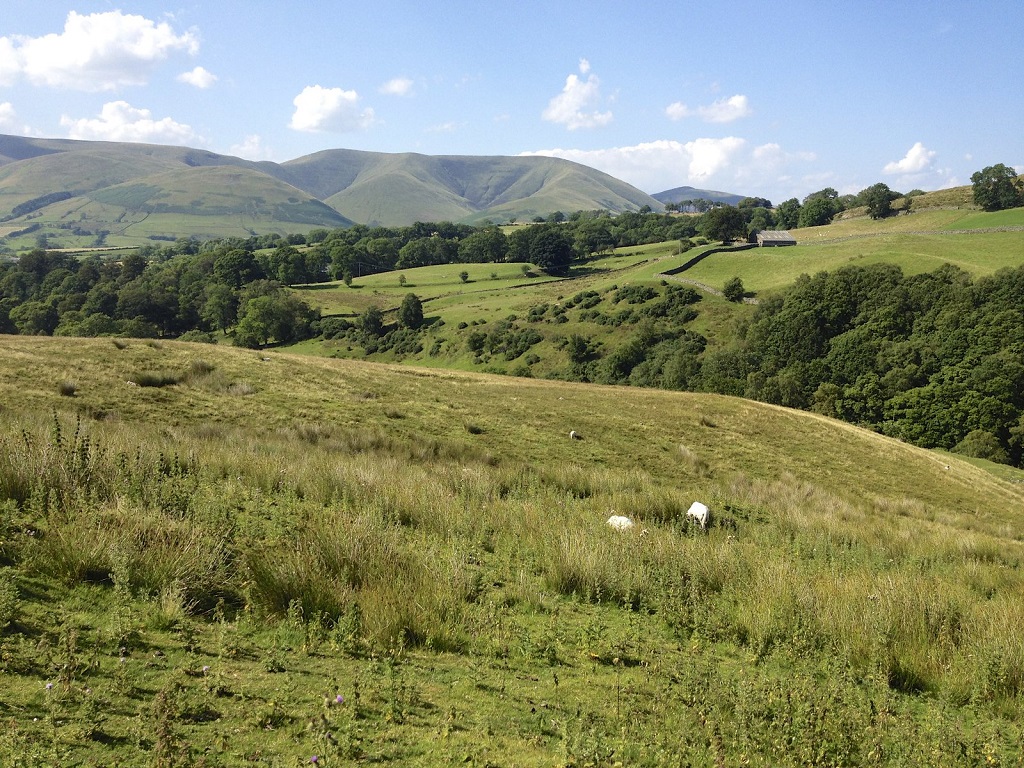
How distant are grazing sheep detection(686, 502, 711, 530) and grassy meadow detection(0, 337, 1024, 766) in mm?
214

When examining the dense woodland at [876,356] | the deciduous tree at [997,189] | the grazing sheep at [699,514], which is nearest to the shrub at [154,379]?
the grazing sheep at [699,514]

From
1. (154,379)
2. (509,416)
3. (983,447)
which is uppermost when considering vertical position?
(154,379)

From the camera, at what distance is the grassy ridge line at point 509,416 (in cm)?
1744

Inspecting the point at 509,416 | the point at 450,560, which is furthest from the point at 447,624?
the point at 509,416

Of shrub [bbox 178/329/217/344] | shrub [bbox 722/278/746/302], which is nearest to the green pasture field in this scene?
shrub [bbox 722/278/746/302]

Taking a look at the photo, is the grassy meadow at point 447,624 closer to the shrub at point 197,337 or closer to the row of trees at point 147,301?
the shrub at point 197,337

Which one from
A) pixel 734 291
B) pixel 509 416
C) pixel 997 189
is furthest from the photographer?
pixel 997 189

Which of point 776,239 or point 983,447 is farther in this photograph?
point 776,239

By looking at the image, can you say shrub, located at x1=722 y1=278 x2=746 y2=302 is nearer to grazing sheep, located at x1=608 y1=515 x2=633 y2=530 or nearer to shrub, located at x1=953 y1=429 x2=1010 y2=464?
shrub, located at x1=953 y1=429 x2=1010 y2=464

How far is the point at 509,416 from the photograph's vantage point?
2442cm

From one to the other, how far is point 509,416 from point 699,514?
47.0 feet

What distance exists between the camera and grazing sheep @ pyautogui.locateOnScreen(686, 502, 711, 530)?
1045 centimetres

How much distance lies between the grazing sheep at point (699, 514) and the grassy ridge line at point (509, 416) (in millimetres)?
6987

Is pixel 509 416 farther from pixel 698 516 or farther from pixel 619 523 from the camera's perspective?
pixel 619 523
